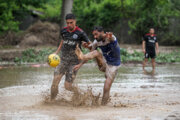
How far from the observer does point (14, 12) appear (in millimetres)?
33000

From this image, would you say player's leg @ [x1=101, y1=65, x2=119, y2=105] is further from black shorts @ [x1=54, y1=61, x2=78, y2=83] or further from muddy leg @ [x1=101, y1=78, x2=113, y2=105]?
black shorts @ [x1=54, y1=61, x2=78, y2=83]

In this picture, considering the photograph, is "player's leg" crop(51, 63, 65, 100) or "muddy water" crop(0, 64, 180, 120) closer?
"muddy water" crop(0, 64, 180, 120)

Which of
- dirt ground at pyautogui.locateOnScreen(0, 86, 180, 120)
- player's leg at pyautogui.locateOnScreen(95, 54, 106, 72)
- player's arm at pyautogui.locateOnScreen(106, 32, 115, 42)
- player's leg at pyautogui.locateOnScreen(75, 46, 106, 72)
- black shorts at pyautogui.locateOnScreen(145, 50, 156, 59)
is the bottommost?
dirt ground at pyautogui.locateOnScreen(0, 86, 180, 120)

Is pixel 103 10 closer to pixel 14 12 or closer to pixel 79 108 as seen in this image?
pixel 14 12

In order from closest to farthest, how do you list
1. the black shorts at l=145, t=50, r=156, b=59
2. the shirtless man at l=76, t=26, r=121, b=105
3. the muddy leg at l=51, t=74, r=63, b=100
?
the shirtless man at l=76, t=26, r=121, b=105 < the muddy leg at l=51, t=74, r=63, b=100 < the black shorts at l=145, t=50, r=156, b=59

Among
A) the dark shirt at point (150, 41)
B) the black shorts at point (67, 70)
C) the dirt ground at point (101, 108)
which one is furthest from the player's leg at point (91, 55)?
the dark shirt at point (150, 41)

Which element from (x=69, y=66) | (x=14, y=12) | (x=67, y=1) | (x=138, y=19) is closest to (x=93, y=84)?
(x=69, y=66)

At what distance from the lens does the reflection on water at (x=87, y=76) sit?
1269 cm

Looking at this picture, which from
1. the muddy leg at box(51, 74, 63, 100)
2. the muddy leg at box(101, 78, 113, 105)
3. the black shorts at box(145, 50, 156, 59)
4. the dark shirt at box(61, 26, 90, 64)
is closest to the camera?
the muddy leg at box(101, 78, 113, 105)

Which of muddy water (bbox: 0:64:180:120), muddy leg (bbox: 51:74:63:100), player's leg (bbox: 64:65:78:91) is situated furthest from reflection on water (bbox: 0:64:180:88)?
muddy leg (bbox: 51:74:63:100)

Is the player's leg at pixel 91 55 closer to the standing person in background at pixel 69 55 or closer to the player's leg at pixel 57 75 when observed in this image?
the standing person in background at pixel 69 55

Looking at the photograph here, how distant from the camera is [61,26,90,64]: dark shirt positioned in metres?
8.61

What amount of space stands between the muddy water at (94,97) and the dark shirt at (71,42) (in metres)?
0.83

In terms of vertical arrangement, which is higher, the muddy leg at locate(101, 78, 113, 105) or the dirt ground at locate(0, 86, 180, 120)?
the muddy leg at locate(101, 78, 113, 105)
